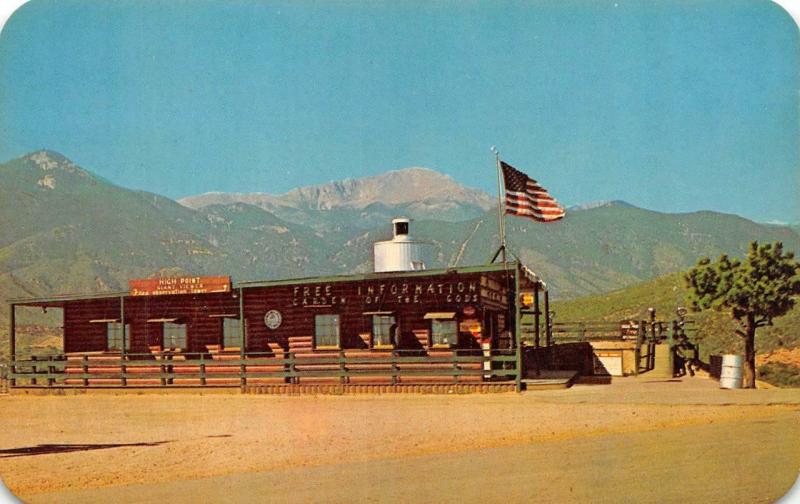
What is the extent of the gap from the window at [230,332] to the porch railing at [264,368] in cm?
35

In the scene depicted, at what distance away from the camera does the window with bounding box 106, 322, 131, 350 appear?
2777cm

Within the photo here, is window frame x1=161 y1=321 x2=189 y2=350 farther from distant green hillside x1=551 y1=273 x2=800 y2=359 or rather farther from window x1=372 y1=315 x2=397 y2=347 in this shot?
distant green hillside x1=551 y1=273 x2=800 y2=359

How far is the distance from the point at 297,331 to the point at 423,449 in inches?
484

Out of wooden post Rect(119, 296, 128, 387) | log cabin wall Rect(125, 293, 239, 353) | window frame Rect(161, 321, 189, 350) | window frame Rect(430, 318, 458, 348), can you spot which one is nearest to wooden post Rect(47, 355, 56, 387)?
wooden post Rect(119, 296, 128, 387)

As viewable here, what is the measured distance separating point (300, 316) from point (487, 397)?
255 inches

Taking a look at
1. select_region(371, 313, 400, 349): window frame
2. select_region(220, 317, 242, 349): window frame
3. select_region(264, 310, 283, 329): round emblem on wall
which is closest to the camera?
select_region(371, 313, 400, 349): window frame

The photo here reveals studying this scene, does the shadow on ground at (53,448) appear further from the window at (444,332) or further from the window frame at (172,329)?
the window frame at (172,329)

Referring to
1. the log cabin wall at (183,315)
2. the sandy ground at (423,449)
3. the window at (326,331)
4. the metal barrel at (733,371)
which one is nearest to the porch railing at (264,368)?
the window at (326,331)

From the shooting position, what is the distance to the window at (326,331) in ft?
83.6

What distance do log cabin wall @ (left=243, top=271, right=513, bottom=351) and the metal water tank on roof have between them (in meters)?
1.50

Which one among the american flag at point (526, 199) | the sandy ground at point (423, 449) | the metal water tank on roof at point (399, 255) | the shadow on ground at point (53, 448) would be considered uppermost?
the american flag at point (526, 199)

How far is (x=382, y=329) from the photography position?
25047 millimetres

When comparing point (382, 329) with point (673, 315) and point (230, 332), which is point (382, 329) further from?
point (673, 315)

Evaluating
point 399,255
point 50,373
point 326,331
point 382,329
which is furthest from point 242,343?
point 50,373
